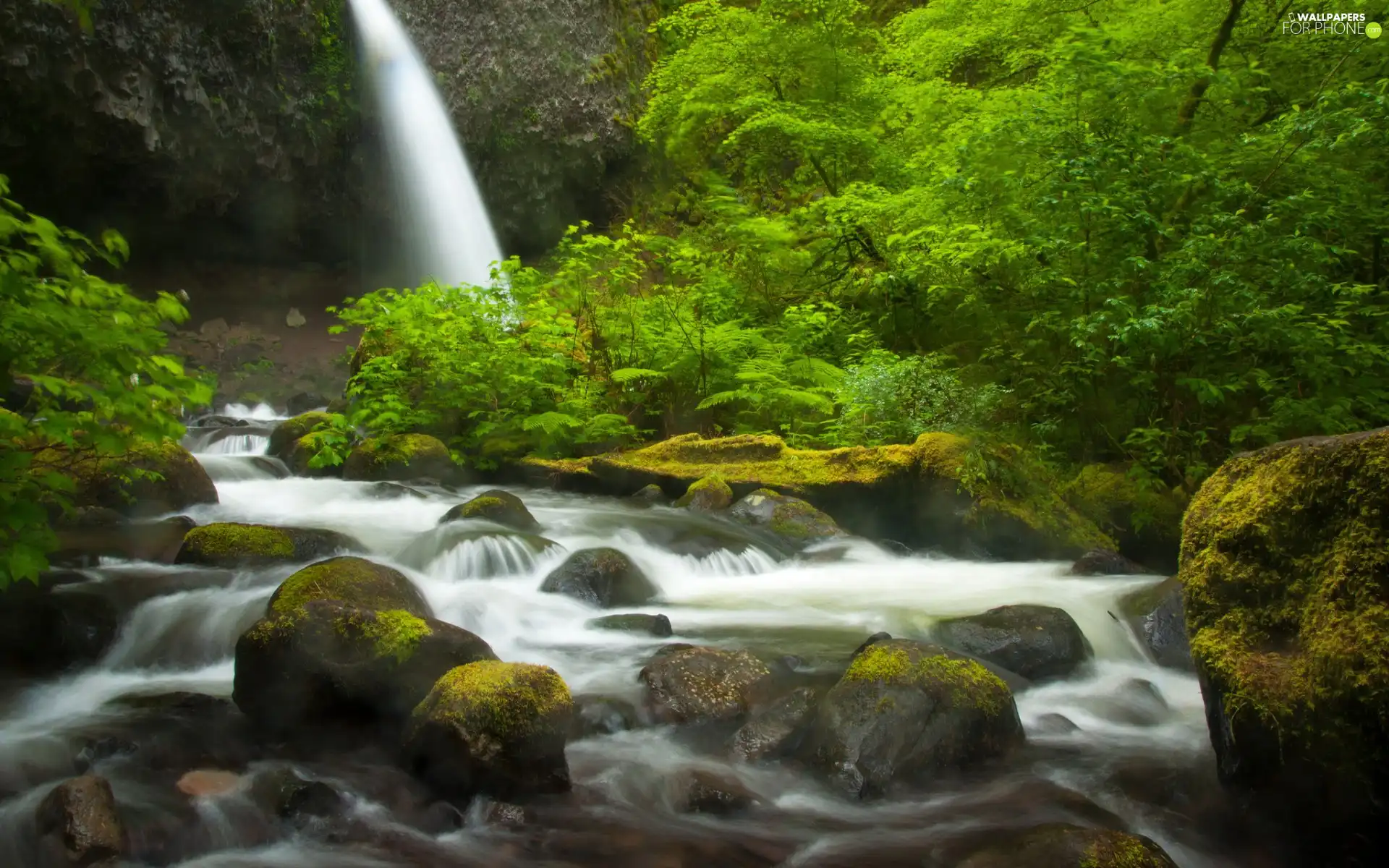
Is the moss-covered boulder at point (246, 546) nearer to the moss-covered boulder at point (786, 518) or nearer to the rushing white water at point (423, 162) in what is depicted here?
the moss-covered boulder at point (786, 518)

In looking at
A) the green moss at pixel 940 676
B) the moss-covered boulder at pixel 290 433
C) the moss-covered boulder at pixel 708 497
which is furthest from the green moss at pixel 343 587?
the moss-covered boulder at pixel 290 433

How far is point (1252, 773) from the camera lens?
11.1 feet

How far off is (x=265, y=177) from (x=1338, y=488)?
18.3 meters

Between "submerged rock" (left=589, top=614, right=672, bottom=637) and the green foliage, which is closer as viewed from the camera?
the green foliage

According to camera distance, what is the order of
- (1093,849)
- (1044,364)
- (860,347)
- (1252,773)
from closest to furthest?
1. (1093,849)
2. (1252,773)
3. (1044,364)
4. (860,347)

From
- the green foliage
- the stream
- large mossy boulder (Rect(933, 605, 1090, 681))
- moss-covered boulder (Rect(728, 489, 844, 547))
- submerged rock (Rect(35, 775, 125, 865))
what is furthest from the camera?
moss-covered boulder (Rect(728, 489, 844, 547))

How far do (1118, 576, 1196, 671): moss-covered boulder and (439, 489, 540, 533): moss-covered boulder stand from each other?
4662 millimetres

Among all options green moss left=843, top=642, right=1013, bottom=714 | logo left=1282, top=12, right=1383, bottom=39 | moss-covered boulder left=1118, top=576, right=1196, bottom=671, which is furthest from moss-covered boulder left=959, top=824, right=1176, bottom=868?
logo left=1282, top=12, right=1383, bottom=39

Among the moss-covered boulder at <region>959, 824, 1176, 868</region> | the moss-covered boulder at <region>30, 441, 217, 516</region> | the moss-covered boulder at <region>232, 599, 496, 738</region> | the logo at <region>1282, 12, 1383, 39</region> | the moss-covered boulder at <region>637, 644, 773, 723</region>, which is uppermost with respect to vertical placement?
the logo at <region>1282, 12, 1383, 39</region>

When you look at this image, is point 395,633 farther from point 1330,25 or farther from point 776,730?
point 1330,25

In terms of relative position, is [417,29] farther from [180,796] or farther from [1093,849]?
[1093,849]

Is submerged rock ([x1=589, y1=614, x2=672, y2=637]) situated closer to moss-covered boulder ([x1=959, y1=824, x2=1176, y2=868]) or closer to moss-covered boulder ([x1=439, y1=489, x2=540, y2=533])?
moss-covered boulder ([x1=439, y1=489, x2=540, y2=533])

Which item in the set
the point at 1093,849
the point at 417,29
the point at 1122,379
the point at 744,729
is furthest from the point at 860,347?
the point at 417,29

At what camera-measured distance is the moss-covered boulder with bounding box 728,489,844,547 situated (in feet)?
27.0
